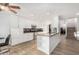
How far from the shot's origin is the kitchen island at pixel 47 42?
2.52 metres

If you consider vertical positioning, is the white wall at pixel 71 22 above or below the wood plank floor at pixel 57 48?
above

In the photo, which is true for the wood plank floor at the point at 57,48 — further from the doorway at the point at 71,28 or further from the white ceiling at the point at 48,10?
the white ceiling at the point at 48,10

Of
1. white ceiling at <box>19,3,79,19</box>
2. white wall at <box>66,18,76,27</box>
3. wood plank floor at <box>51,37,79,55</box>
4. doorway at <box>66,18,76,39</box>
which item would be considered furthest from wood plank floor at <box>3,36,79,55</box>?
white ceiling at <box>19,3,79,19</box>

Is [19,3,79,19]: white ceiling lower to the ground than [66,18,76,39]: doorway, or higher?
higher

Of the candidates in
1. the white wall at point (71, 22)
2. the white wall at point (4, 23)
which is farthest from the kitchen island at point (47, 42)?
the white wall at point (4, 23)

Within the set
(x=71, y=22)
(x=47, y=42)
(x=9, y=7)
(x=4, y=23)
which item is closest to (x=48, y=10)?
(x=71, y=22)

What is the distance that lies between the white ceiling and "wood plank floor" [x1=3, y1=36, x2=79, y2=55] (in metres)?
0.62

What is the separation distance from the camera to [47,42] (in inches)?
99.1

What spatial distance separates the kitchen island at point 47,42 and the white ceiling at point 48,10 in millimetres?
473

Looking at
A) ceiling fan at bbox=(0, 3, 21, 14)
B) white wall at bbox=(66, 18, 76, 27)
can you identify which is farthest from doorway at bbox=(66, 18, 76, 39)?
ceiling fan at bbox=(0, 3, 21, 14)

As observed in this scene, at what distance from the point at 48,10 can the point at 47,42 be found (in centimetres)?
79

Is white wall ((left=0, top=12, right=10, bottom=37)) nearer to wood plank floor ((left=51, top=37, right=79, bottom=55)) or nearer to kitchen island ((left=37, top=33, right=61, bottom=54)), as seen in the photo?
kitchen island ((left=37, top=33, right=61, bottom=54))

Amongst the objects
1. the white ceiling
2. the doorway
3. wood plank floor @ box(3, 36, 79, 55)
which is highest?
the white ceiling

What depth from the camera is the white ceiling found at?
2463 millimetres
